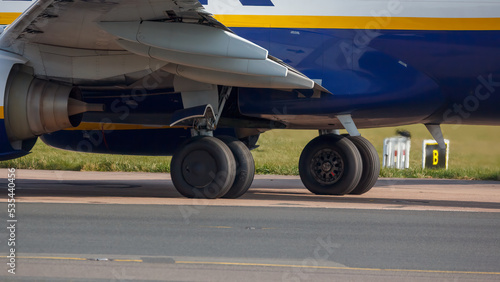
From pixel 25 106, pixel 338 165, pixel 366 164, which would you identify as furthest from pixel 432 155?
pixel 25 106

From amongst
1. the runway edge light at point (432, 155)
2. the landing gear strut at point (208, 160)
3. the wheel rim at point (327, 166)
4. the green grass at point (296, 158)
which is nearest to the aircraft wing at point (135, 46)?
the landing gear strut at point (208, 160)

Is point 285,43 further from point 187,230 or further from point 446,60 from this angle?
point 187,230

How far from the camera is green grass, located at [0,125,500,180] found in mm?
17078

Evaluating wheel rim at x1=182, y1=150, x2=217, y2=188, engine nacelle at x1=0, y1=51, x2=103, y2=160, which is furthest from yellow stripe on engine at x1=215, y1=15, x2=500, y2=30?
engine nacelle at x1=0, y1=51, x2=103, y2=160

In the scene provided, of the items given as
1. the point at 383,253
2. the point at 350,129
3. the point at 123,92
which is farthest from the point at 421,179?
the point at 383,253

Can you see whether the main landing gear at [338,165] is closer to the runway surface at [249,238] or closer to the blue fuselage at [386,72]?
the runway surface at [249,238]

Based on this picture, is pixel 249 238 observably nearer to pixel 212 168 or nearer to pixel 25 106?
pixel 212 168

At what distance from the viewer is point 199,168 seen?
12328mm

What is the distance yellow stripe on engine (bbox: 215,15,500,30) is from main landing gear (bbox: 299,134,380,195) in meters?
2.35

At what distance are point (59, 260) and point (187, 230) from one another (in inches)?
81.5

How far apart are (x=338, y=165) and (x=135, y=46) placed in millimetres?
4312

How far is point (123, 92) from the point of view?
13398 millimetres

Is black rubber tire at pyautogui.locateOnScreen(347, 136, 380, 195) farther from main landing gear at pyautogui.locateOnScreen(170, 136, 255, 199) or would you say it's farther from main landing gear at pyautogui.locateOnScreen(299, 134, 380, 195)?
main landing gear at pyautogui.locateOnScreen(170, 136, 255, 199)

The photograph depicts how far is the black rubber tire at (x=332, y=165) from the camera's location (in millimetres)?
14000
